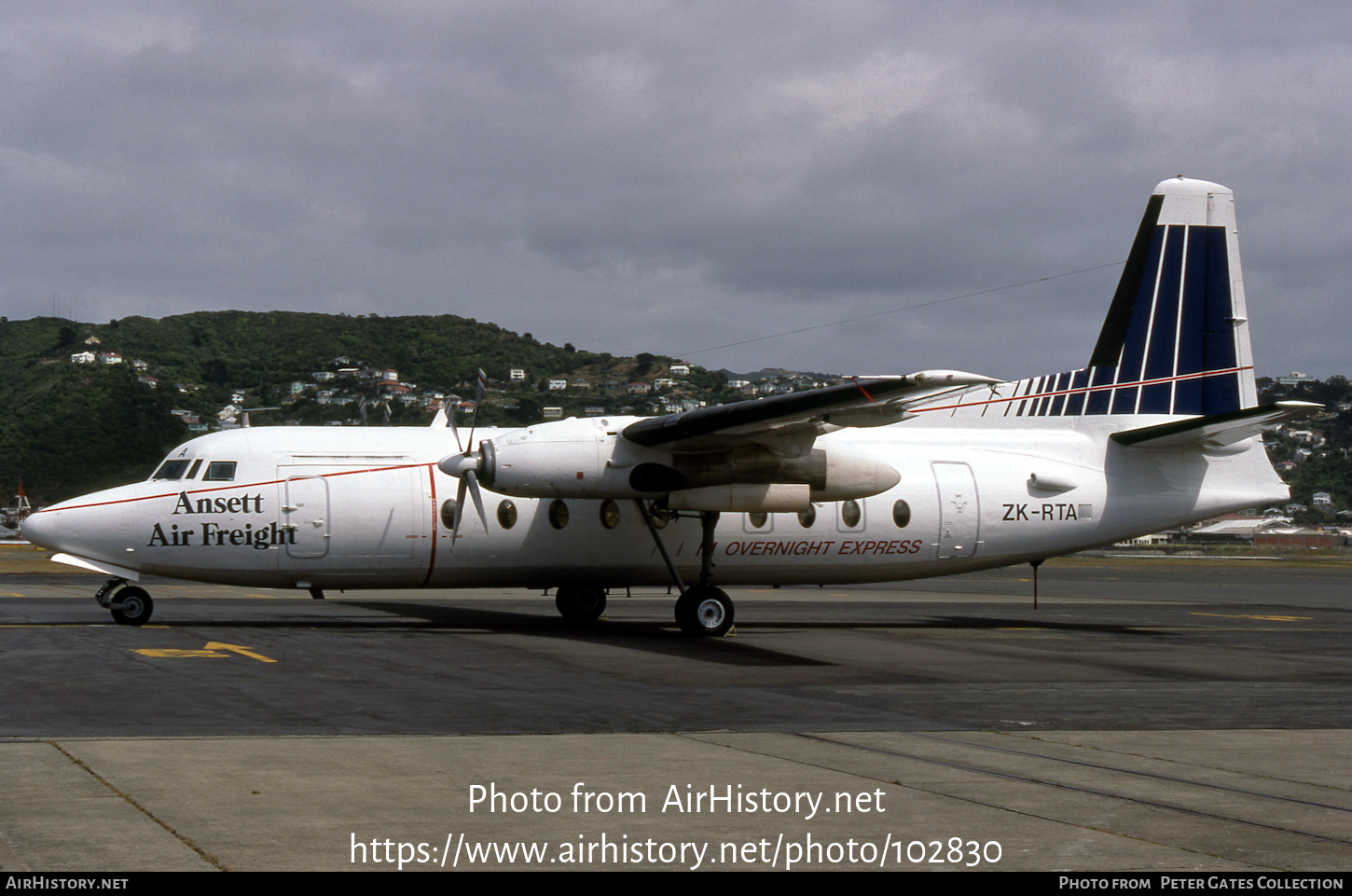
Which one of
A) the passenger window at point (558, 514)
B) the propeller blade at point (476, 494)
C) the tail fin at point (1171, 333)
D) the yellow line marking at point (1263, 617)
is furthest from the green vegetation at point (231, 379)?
the yellow line marking at point (1263, 617)

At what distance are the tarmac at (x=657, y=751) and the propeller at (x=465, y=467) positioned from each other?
2.01m

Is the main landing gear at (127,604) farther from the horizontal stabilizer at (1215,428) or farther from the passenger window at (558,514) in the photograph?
the horizontal stabilizer at (1215,428)

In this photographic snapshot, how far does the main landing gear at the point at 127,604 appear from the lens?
19469 millimetres

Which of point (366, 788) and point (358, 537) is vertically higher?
point (358, 537)

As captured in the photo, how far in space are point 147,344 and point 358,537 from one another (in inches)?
3375

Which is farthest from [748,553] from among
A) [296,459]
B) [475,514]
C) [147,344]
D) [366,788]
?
[147,344]

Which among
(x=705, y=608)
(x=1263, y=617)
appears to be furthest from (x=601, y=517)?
(x=1263, y=617)

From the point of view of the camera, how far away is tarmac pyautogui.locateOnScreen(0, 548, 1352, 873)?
20.8ft

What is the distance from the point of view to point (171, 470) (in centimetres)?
2025

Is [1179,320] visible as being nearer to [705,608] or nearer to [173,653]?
[705,608]

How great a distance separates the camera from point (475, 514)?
2052 centimetres

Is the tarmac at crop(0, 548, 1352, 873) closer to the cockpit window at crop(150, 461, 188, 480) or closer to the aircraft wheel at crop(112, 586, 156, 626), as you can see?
the aircraft wheel at crop(112, 586, 156, 626)

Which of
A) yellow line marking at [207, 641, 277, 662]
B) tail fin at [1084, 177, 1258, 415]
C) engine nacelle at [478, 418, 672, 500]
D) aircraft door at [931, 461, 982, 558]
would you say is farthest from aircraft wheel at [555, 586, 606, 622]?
tail fin at [1084, 177, 1258, 415]
